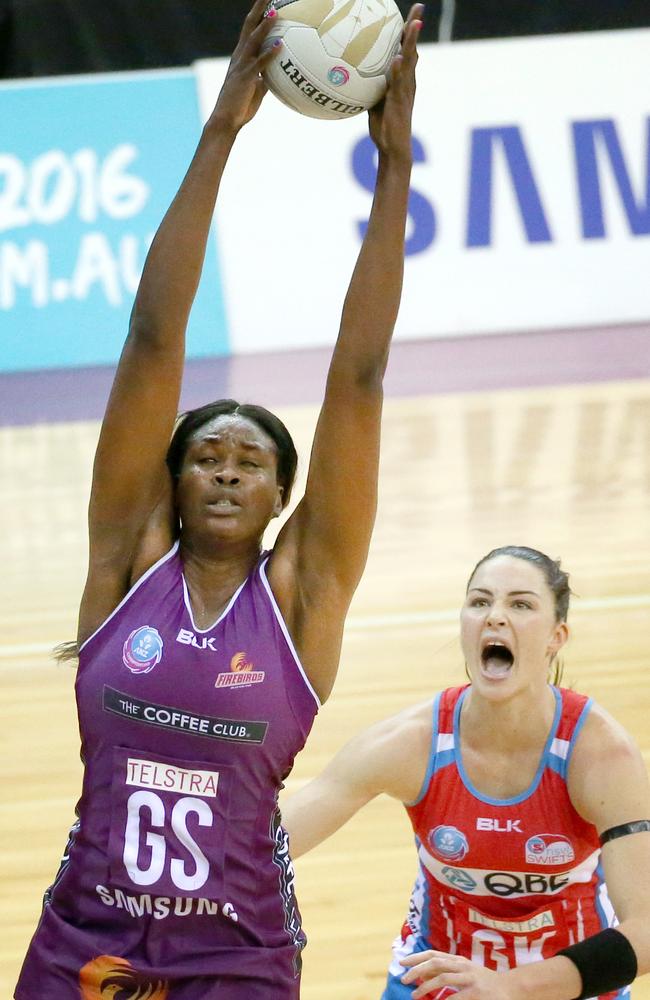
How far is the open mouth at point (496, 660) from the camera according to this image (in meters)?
2.98

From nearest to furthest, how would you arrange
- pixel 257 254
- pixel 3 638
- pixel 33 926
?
pixel 33 926, pixel 3 638, pixel 257 254

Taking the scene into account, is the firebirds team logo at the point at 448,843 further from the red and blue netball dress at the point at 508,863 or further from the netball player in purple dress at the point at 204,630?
the netball player in purple dress at the point at 204,630

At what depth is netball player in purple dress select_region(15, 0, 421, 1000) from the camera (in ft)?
7.59

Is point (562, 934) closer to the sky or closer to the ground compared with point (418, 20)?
closer to the ground

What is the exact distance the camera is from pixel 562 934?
2.98 metres

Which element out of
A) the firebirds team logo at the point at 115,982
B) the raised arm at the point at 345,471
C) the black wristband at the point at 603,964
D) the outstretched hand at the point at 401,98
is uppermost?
the outstretched hand at the point at 401,98

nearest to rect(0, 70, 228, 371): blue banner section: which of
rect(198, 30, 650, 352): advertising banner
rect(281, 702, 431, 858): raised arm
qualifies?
rect(198, 30, 650, 352): advertising banner

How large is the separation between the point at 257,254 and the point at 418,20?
9.85 metres

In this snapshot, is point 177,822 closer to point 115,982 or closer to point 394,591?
point 115,982

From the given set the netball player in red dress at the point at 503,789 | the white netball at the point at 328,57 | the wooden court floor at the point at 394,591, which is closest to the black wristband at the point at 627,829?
the netball player in red dress at the point at 503,789

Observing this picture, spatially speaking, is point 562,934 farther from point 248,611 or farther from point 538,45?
point 538,45

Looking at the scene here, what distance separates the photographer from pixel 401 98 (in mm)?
2613

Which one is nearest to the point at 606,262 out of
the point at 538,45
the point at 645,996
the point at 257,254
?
the point at 538,45

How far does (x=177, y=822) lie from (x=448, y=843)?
83cm
